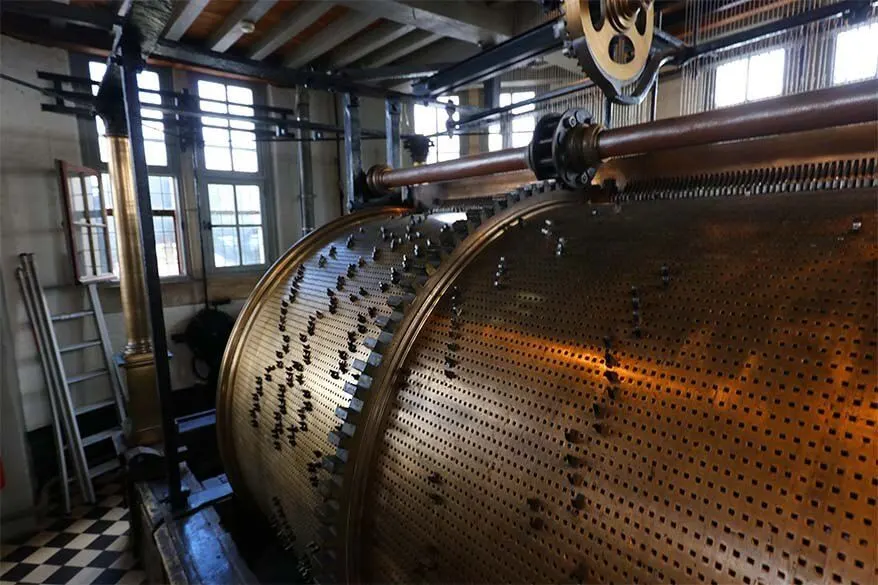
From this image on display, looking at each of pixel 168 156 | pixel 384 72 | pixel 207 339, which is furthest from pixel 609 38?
pixel 168 156

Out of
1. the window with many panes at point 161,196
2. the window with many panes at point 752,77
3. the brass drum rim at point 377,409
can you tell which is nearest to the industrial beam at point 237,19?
the window with many panes at point 161,196

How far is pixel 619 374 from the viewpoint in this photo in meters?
0.98

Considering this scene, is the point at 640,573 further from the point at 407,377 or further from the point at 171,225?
the point at 171,225

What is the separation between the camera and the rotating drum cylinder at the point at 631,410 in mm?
736

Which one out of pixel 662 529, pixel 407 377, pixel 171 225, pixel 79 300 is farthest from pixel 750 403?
pixel 171 225

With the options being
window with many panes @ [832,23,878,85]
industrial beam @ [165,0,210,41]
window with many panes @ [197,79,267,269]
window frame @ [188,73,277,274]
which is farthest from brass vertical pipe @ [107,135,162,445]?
window with many panes @ [832,23,878,85]

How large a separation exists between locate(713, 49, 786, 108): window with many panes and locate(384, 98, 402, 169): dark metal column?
3.29 meters

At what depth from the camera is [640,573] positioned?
82 centimetres

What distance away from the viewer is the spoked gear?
52.5 inches

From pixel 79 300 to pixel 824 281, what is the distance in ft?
18.4

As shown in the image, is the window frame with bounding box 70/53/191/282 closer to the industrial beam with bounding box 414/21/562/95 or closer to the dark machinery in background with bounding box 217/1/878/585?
the industrial beam with bounding box 414/21/562/95

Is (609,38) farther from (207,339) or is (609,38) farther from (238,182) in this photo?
(238,182)

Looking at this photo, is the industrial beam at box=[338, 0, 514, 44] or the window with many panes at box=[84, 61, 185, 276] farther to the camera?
the window with many panes at box=[84, 61, 185, 276]

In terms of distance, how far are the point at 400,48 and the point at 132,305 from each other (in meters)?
3.87
